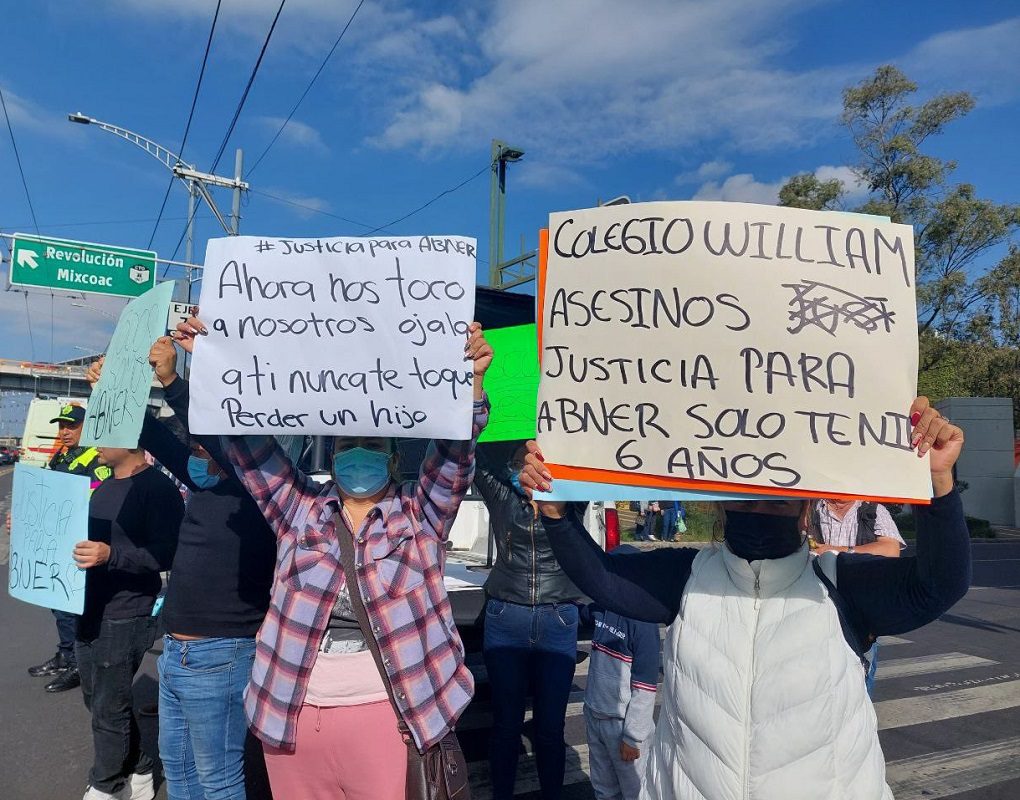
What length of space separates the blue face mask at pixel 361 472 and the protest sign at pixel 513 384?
1.03 metres

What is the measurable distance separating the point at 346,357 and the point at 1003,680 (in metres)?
7.13

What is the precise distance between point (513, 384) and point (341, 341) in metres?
1.39

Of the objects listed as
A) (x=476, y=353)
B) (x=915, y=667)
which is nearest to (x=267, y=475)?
(x=476, y=353)

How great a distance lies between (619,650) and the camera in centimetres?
339

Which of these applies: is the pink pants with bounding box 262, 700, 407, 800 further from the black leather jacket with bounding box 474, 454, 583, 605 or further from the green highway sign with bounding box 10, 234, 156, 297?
the green highway sign with bounding box 10, 234, 156, 297

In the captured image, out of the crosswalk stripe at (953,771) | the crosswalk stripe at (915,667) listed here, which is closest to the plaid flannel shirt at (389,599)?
the crosswalk stripe at (953,771)

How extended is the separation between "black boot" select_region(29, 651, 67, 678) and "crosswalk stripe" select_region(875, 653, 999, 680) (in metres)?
7.02

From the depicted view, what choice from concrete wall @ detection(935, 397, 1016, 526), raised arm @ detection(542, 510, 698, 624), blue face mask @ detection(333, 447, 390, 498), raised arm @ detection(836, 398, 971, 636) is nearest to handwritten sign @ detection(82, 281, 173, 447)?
blue face mask @ detection(333, 447, 390, 498)

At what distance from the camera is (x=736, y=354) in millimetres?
1912

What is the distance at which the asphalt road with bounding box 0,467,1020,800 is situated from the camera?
440 cm

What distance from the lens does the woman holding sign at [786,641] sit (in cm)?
177

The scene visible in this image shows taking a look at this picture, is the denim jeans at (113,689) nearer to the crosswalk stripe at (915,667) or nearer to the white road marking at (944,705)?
the crosswalk stripe at (915,667)

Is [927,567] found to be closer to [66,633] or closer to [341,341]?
[341,341]

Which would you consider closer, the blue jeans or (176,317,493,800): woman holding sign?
(176,317,493,800): woman holding sign
